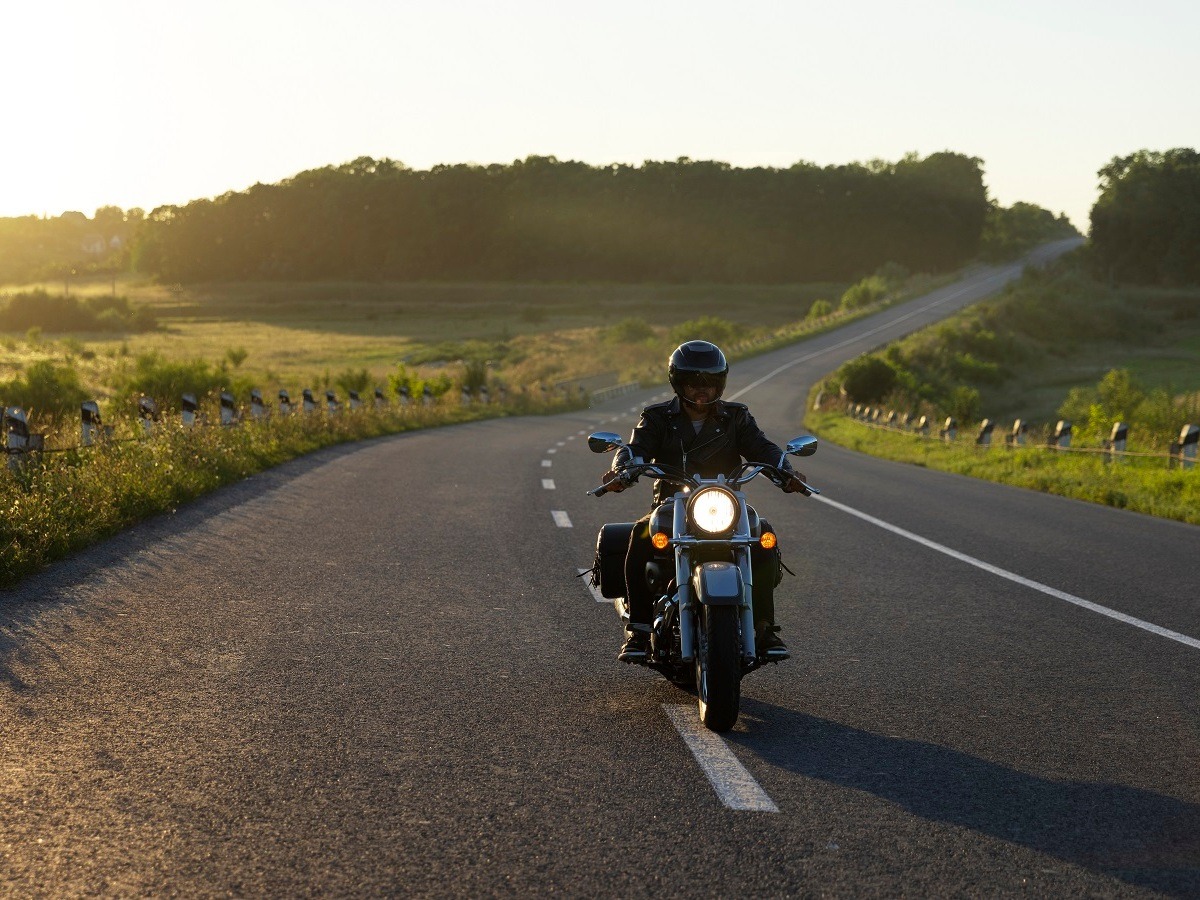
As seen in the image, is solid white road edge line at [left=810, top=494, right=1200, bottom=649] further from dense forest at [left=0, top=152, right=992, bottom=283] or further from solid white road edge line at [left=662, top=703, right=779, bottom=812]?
dense forest at [left=0, top=152, right=992, bottom=283]

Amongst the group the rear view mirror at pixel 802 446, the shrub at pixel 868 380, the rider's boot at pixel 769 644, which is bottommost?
the shrub at pixel 868 380

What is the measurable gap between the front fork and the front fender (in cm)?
11

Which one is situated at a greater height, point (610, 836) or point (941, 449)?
point (610, 836)

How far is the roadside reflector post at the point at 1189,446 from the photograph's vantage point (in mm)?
19750

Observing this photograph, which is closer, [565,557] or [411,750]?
[411,750]

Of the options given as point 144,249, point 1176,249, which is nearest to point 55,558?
point 1176,249

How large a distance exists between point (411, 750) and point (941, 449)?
88.4 feet

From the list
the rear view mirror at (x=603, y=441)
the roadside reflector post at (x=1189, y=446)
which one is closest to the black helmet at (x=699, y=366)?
the rear view mirror at (x=603, y=441)

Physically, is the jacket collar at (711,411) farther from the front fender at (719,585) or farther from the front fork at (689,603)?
the front fender at (719,585)

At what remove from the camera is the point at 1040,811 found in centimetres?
487

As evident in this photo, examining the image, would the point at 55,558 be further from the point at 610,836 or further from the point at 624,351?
the point at 624,351

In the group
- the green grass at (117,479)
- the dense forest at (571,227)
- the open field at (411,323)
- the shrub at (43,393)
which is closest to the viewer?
the green grass at (117,479)

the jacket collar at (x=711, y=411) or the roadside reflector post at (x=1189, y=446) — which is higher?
the jacket collar at (x=711, y=411)

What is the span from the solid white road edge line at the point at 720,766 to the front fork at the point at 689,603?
304 millimetres
